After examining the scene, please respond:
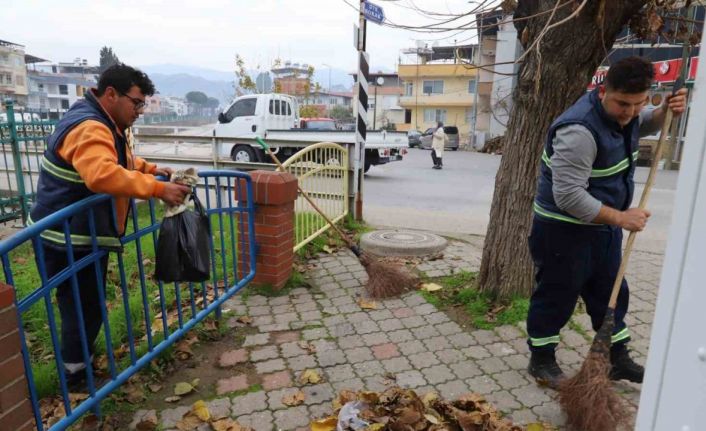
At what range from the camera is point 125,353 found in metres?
3.18

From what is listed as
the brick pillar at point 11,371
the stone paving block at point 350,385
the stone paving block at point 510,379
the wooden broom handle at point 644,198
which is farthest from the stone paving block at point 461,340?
the brick pillar at point 11,371

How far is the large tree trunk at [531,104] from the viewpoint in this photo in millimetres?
3211

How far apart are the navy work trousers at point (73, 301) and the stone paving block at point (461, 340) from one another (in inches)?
86.5

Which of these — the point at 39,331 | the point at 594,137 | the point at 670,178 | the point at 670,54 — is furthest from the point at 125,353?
the point at 670,54

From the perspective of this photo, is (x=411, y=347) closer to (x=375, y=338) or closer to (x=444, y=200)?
(x=375, y=338)

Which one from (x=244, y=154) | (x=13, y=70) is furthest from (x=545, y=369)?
(x=13, y=70)

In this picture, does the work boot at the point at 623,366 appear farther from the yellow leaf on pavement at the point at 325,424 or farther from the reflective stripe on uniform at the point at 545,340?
the yellow leaf on pavement at the point at 325,424

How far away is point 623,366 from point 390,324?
59.8 inches

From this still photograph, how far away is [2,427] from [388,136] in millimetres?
12316

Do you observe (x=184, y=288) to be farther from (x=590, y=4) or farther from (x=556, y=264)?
(x=590, y=4)

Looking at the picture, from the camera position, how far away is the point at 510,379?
2969mm

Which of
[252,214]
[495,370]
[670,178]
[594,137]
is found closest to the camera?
[594,137]

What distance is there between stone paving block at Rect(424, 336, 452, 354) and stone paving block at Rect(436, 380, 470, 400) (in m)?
0.40

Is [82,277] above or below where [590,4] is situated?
below
